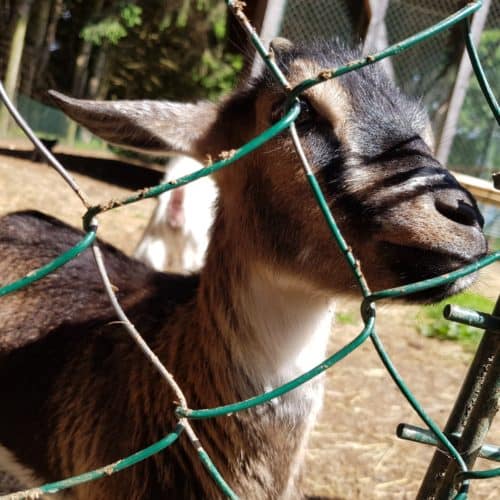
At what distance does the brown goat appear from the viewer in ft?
5.60

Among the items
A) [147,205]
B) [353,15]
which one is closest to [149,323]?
[353,15]

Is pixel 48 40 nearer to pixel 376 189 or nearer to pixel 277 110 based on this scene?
pixel 277 110

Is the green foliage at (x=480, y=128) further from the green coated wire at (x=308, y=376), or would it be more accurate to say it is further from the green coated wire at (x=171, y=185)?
the green coated wire at (x=171, y=185)

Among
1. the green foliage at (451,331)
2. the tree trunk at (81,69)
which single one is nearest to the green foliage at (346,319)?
the green foliage at (451,331)

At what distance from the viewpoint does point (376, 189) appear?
1698 mm

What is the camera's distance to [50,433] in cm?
257

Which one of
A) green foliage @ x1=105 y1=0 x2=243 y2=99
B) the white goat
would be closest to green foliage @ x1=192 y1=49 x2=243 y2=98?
green foliage @ x1=105 y1=0 x2=243 y2=99

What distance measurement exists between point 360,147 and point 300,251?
382mm

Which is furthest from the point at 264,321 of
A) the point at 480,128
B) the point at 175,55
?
the point at 175,55

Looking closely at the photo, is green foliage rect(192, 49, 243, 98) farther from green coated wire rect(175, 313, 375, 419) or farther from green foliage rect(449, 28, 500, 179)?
green coated wire rect(175, 313, 375, 419)

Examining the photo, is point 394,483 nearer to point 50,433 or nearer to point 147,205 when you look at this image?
point 50,433

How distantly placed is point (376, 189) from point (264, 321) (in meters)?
0.69

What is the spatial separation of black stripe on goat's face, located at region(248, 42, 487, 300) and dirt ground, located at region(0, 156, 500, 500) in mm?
263

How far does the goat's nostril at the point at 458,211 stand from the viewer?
1.59 metres
